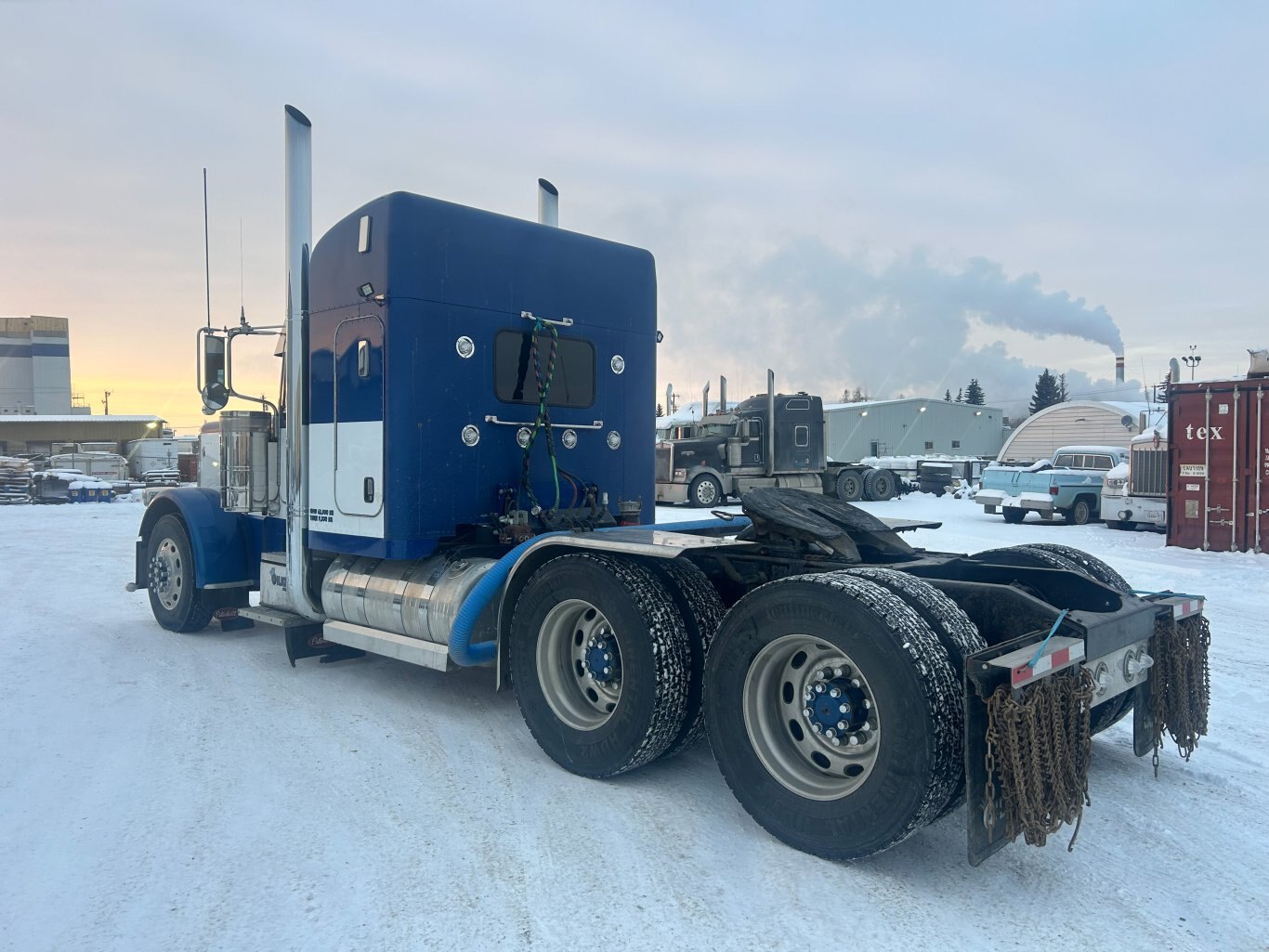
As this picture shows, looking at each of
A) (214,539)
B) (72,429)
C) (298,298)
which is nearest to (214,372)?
(298,298)

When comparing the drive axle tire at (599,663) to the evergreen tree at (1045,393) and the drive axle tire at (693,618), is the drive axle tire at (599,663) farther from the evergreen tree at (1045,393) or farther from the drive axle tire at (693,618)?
the evergreen tree at (1045,393)

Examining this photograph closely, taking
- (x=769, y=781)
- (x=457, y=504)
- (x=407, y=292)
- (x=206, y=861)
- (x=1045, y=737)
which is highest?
(x=407, y=292)

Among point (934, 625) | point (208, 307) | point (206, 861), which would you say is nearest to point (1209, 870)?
point (934, 625)

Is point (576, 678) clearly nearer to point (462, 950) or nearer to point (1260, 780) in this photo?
point (462, 950)

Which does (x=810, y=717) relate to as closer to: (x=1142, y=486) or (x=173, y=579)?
(x=173, y=579)

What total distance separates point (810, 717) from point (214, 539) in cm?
577

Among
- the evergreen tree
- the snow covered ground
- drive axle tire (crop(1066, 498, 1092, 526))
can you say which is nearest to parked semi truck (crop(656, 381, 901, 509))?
drive axle tire (crop(1066, 498, 1092, 526))

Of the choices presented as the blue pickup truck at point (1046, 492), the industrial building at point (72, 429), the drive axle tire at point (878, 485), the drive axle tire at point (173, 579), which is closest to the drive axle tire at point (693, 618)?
the drive axle tire at point (173, 579)

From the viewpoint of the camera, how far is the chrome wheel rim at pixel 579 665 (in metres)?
4.51

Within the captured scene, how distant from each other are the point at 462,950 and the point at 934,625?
1982 mm

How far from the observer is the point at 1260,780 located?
4.30m

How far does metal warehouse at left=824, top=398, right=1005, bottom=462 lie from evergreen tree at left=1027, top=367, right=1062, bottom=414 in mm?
46372

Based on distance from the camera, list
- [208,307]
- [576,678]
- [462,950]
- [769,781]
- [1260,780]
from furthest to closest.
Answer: [208,307]
[576,678]
[1260,780]
[769,781]
[462,950]

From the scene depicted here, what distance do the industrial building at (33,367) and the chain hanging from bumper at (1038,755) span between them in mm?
71975
